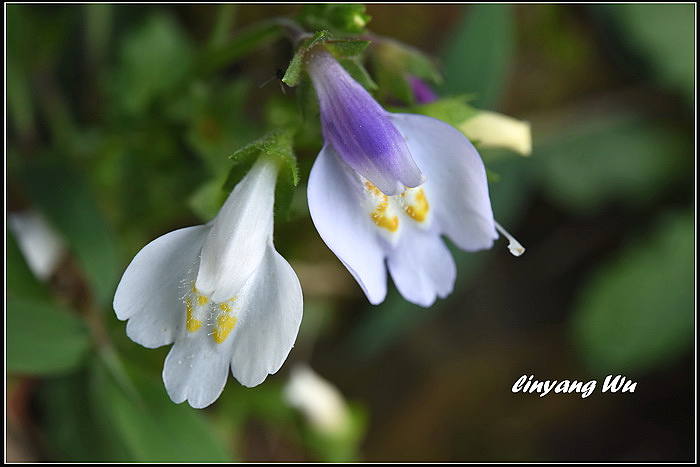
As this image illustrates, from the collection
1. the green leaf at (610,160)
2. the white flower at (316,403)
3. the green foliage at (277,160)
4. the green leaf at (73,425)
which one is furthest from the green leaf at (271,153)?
the green leaf at (610,160)

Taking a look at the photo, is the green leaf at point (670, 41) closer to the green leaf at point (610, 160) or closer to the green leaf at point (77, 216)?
the green leaf at point (610, 160)

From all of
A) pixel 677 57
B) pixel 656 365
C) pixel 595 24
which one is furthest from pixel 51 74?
pixel 656 365

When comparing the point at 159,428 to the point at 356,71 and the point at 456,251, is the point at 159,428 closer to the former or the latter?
the point at 356,71

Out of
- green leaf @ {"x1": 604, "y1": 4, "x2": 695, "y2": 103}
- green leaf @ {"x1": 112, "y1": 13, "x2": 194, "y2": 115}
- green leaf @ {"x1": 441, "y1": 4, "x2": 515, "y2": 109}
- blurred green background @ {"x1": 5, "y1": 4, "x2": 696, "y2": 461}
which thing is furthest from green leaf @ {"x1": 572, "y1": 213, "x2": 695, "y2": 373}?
green leaf @ {"x1": 112, "y1": 13, "x2": 194, "y2": 115}

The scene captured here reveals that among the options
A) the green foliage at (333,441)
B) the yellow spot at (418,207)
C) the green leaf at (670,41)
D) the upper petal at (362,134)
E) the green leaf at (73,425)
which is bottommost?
the green foliage at (333,441)

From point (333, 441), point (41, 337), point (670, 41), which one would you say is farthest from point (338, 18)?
point (670, 41)

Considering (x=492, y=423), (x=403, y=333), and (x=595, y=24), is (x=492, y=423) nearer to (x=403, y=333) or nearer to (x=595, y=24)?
(x=403, y=333)
